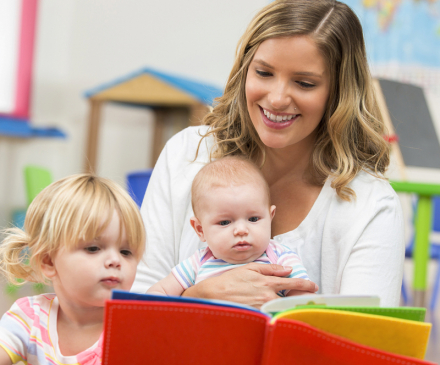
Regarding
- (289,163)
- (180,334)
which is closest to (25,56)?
(289,163)

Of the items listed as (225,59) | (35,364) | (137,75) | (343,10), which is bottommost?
(35,364)

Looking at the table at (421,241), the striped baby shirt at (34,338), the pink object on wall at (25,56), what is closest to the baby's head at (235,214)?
the striped baby shirt at (34,338)

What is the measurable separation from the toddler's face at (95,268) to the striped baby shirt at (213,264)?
0.27 meters

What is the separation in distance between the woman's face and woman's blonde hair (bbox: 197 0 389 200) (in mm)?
28

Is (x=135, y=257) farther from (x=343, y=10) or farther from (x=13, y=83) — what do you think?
(x=13, y=83)

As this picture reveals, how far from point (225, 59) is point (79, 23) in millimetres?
1529

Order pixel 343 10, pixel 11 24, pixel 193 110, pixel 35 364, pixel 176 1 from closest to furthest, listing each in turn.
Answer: pixel 35 364, pixel 343 10, pixel 193 110, pixel 11 24, pixel 176 1

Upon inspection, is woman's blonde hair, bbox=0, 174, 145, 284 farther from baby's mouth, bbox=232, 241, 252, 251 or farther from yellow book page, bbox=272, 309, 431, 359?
yellow book page, bbox=272, 309, 431, 359

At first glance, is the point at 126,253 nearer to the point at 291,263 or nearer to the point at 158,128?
the point at 291,263

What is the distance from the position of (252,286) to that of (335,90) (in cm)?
56

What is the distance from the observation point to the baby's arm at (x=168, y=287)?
117 centimetres

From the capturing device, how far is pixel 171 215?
4.50 feet

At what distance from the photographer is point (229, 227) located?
1126mm

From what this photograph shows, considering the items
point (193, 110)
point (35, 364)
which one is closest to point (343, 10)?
point (35, 364)
